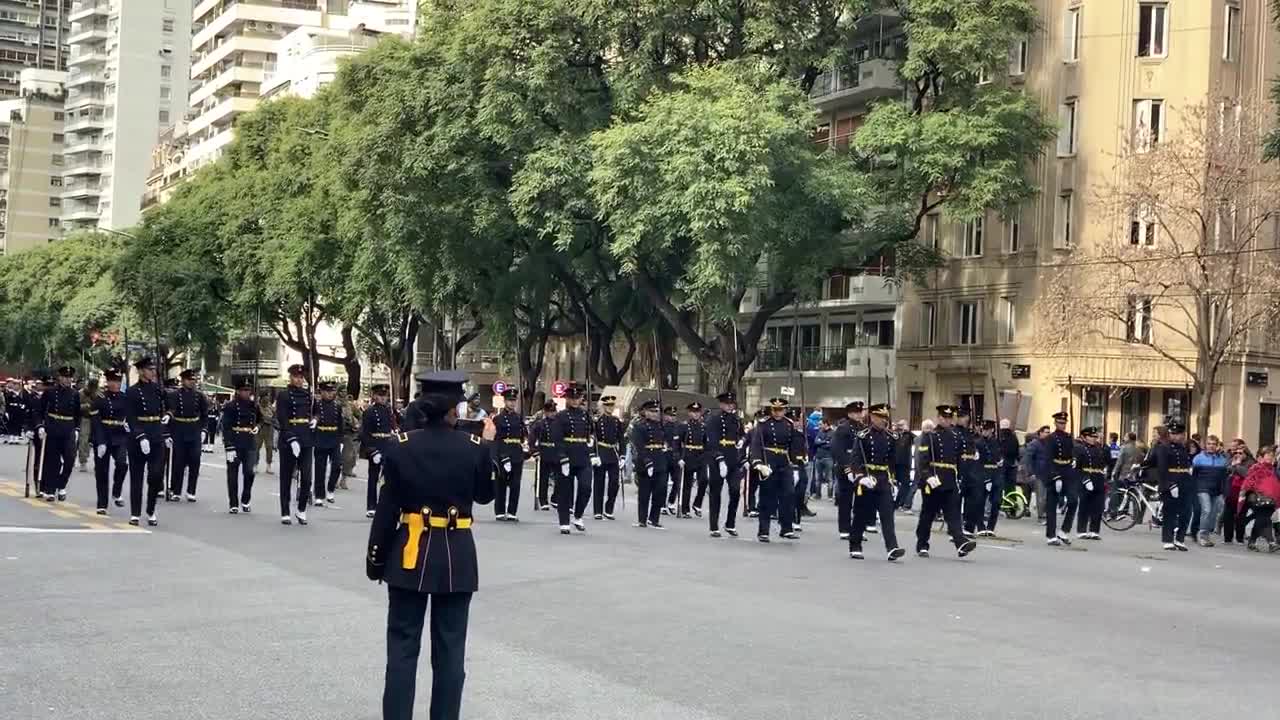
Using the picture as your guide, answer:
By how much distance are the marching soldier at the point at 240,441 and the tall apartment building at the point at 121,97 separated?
13004 cm

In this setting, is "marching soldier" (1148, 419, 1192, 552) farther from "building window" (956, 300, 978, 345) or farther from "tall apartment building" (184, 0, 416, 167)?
"tall apartment building" (184, 0, 416, 167)

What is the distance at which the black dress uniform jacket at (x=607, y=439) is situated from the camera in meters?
27.5

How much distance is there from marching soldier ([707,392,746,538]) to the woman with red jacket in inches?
322

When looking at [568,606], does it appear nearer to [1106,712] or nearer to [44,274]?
[1106,712]

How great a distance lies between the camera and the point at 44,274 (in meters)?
124

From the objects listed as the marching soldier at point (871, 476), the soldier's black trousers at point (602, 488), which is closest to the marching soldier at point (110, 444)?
the soldier's black trousers at point (602, 488)

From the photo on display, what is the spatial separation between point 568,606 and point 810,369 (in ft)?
164

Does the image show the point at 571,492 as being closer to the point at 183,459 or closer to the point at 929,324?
the point at 183,459

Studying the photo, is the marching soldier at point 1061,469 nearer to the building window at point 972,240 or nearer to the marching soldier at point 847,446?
A: the marching soldier at point 847,446

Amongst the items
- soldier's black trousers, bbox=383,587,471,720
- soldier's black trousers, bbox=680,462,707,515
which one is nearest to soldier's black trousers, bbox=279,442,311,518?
soldier's black trousers, bbox=680,462,707,515

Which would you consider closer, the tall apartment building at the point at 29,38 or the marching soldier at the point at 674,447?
the marching soldier at the point at 674,447

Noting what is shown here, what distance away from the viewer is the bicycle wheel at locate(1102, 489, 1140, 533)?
31562 millimetres

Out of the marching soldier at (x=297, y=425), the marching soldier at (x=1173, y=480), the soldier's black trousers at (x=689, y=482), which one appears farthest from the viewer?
the soldier's black trousers at (x=689, y=482)

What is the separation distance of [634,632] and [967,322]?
44644 mm
